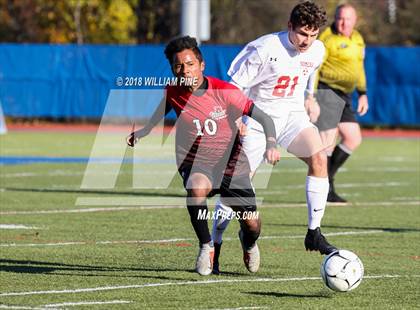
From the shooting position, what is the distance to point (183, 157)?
27.4 ft

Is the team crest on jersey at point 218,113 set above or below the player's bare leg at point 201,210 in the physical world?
above

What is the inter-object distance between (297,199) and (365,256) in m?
4.59

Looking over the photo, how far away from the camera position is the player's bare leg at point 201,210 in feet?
26.8

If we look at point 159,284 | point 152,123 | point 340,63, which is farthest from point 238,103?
point 340,63

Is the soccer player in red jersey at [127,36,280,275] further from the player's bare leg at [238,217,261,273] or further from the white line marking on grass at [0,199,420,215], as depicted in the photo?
the white line marking on grass at [0,199,420,215]

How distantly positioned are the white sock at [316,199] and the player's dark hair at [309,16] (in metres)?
1.19

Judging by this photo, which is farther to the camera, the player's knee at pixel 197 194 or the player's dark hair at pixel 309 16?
the player's dark hair at pixel 309 16

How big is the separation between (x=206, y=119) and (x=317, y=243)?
1222 mm

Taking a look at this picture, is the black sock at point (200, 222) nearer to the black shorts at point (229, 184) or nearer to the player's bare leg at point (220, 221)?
the black shorts at point (229, 184)

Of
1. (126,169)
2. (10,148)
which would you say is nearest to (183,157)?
(126,169)

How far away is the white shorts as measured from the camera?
905cm

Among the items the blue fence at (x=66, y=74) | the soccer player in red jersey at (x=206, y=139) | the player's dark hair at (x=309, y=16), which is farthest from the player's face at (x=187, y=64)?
the blue fence at (x=66, y=74)

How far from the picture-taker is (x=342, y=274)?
294 inches

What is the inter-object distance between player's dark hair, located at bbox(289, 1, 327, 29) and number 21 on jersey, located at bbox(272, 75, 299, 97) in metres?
0.52
